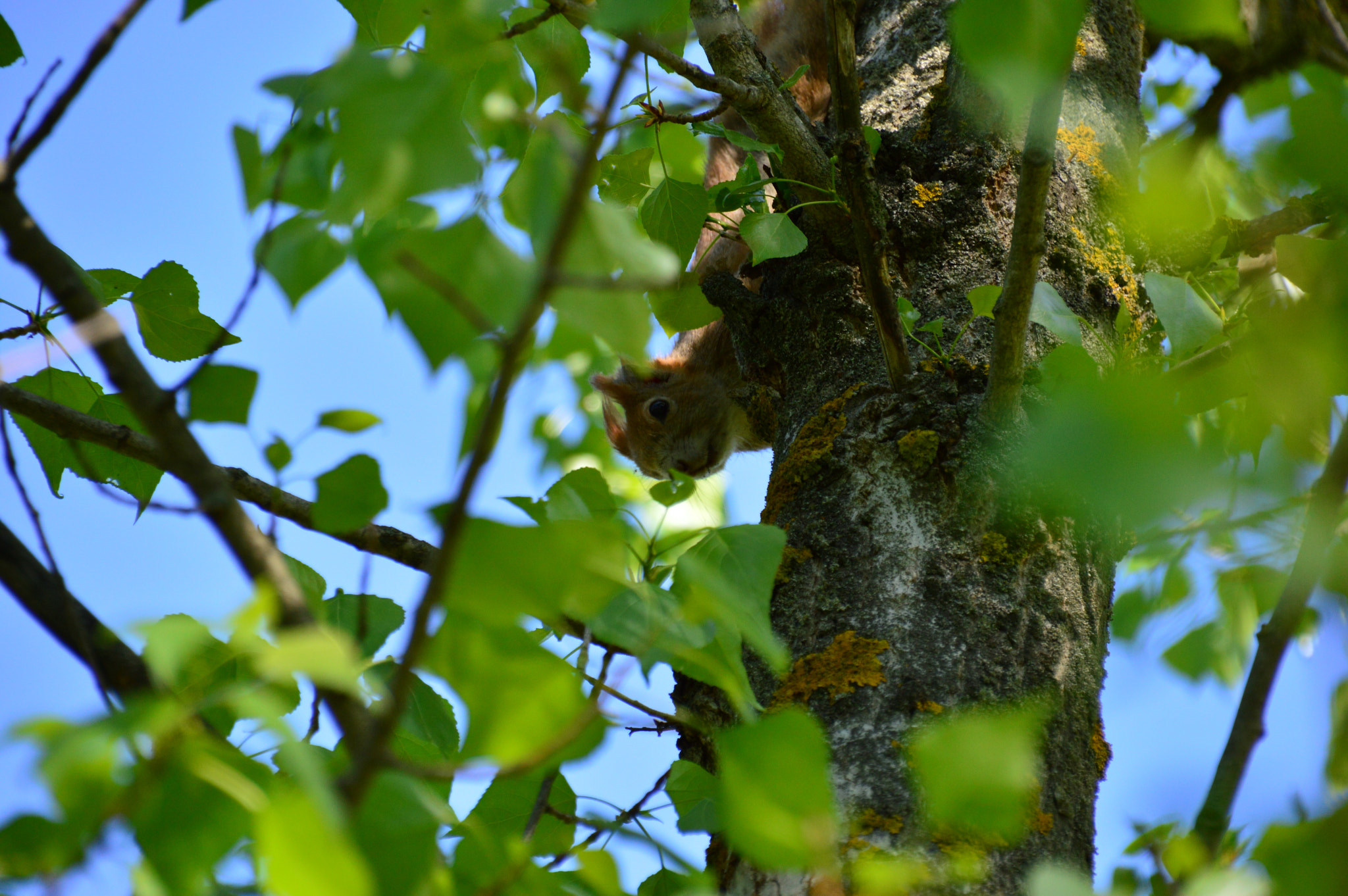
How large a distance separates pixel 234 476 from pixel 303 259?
0.71 m

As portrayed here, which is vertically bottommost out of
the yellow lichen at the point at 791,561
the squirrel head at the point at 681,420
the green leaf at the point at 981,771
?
the green leaf at the point at 981,771

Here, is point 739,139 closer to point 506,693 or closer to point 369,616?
point 369,616

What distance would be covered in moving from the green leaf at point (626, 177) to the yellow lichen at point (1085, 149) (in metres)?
0.81

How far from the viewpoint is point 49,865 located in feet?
1.95

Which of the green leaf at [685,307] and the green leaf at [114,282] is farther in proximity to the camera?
the green leaf at [685,307]

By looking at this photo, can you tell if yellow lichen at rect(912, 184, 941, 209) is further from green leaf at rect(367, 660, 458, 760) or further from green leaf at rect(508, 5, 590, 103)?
green leaf at rect(367, 660, 458, 760)

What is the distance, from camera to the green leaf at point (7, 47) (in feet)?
4.44

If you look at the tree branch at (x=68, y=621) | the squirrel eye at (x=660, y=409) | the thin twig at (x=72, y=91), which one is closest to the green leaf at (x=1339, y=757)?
the tree branch at (x=68, y=621)

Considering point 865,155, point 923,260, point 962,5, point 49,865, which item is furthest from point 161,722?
point 923,260

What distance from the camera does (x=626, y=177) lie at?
5.73ft

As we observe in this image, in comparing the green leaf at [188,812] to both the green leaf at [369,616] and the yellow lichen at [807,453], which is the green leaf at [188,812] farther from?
the yellow lichen at [807,453]

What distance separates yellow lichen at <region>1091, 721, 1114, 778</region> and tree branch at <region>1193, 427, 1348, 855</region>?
0.66m

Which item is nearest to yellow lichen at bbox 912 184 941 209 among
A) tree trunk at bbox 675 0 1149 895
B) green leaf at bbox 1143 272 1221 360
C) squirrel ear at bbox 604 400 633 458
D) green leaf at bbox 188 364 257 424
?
tree trunk at bbox 675 0 1149 895

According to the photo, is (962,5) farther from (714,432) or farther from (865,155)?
(714,432)
